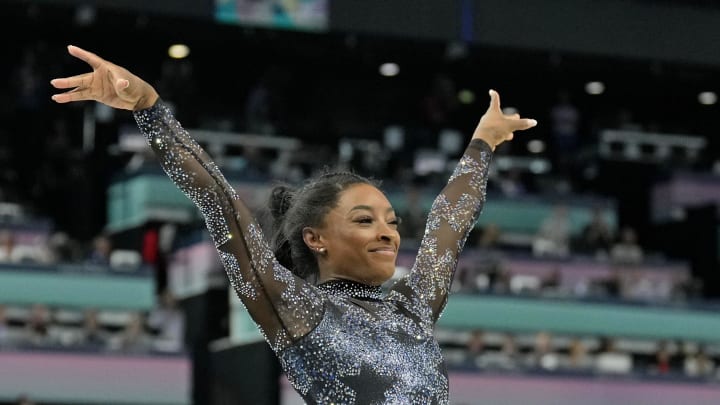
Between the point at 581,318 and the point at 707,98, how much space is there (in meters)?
6.97

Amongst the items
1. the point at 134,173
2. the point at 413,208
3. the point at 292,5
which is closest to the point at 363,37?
the point at 292,5

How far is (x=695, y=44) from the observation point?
1531 cm

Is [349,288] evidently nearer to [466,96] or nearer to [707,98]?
[707,98]

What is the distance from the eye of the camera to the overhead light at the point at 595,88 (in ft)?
57.0

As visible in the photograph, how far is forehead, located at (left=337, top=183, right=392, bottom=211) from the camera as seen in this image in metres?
2.62

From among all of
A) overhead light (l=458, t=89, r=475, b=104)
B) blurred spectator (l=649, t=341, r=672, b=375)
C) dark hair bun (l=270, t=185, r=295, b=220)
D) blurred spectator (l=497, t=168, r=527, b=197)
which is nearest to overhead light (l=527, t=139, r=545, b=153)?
overhead light (l=458, t=89, r=475, b=104)

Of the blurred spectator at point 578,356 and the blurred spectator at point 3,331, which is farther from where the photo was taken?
the blurred spectator at point 578,356

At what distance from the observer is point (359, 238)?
8.50ft

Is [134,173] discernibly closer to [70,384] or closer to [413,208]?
[413,208]

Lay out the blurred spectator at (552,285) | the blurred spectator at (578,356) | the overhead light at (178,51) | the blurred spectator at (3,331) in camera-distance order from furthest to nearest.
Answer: the overhead light at (178,51), the blurred spectator at (552,285), the blurred spectator at (578,356), the blurred spectator at (3,331)

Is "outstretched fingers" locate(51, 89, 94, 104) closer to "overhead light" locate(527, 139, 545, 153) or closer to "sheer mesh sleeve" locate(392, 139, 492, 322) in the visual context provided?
"sheer mesh sleeve" locate(392, 139, 492, 322)

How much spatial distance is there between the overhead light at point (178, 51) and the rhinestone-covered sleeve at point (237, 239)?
13.6 m

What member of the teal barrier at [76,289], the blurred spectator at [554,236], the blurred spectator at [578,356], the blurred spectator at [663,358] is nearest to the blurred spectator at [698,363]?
the blurred spectator at [663,358]

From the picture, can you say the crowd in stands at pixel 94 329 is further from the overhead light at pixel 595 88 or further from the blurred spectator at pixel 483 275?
the overhead light at pixel 595 88
